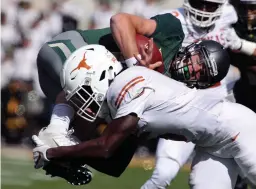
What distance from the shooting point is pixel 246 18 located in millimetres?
5305

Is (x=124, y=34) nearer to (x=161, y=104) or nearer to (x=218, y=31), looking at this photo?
(x=161, y=104)

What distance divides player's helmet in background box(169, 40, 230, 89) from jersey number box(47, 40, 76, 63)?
805 mm

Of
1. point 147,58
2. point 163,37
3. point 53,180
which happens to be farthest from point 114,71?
point 53,180

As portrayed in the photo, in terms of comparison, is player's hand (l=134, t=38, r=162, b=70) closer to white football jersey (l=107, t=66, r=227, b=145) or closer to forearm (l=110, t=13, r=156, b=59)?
forearm (l=110, t=13, r=156, b=59)

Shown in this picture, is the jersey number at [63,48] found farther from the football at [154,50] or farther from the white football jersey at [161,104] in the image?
the white football jersey at [161,104]

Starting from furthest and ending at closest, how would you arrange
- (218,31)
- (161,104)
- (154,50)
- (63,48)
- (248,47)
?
(248,47) < (218,31) < (63,48) < (154,50) < (161,104)

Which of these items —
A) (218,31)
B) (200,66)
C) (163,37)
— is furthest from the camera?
(218,31)

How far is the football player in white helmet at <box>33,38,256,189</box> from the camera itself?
3271 mm

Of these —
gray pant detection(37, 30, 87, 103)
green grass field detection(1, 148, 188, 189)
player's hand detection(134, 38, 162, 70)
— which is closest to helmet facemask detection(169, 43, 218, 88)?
player's hand detection(134, 38, 162, 70)

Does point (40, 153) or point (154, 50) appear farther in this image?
point (154, 50)

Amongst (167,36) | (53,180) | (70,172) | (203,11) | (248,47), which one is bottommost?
(53,180)

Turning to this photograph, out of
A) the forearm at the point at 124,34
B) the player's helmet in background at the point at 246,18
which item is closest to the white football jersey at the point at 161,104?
the forearm at the point at 124,34

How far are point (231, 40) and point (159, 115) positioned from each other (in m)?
2.04

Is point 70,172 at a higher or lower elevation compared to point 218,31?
higher
